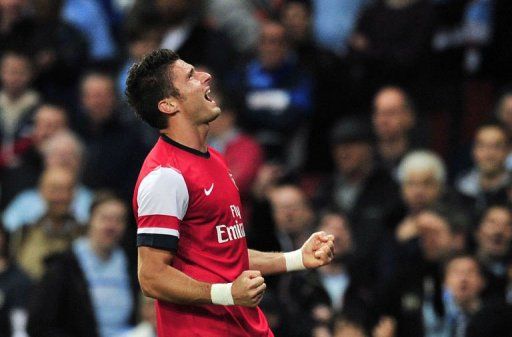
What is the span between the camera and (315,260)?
18.0ft

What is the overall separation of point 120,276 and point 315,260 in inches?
136

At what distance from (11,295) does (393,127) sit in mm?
3169

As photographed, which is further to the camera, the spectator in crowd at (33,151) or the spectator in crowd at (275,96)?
the spectator in crowd at (275,96)

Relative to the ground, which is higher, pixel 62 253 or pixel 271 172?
pixel 271 172

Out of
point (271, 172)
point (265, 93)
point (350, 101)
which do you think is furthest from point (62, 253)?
point (350, 101)

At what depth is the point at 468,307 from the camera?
26.5 ft

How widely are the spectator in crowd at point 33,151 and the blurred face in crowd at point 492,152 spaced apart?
348cm

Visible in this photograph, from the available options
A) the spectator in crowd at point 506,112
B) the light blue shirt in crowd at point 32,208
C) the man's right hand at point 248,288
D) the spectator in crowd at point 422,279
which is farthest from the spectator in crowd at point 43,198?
the man's right hand at point 248,288

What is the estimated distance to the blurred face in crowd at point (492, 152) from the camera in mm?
9125

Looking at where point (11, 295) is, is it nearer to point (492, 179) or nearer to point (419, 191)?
point (419, 191)

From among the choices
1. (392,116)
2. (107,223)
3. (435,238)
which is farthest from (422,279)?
(107,223)

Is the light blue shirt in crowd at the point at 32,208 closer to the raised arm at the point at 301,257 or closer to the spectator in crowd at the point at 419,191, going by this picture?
the spectator in crowd at the point at 419,191

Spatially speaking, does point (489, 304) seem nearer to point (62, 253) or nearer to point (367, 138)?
Answer: point (367, 138)

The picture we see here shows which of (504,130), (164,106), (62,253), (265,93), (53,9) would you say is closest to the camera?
(164,106)
